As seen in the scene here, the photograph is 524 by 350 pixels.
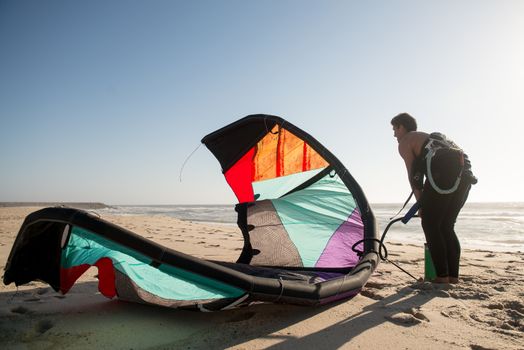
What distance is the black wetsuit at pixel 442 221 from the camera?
10.9 feet

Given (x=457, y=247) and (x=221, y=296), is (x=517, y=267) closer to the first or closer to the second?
(x=457, y=247)

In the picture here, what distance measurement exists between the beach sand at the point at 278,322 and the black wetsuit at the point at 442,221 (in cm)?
29

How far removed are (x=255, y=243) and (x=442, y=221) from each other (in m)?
1.95

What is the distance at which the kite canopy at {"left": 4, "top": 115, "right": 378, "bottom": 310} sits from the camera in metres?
1.93

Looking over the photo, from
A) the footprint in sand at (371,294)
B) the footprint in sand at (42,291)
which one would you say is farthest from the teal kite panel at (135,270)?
the footprint in sand at (371,294)

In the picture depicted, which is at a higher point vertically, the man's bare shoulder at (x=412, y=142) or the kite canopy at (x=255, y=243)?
the man's bare shoulder at (x=412, y=142)

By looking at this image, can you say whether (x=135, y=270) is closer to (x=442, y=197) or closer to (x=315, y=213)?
(x=315, y=213)

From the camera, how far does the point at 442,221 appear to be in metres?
3.42

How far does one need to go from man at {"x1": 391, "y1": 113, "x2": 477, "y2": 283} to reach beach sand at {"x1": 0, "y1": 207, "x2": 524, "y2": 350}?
305mm

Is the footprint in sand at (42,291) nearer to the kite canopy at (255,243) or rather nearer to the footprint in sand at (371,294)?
the kite canopy at (255,243)

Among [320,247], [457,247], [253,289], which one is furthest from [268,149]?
[253,289]

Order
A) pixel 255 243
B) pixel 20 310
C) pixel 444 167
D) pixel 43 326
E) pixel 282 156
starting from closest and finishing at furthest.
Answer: pixel 43 326, pixel 20 310, pixel 444 167, pixel 255 243, pixel 282 156

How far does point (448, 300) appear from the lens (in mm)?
2820

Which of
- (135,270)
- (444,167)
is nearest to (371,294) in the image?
(444,167)
